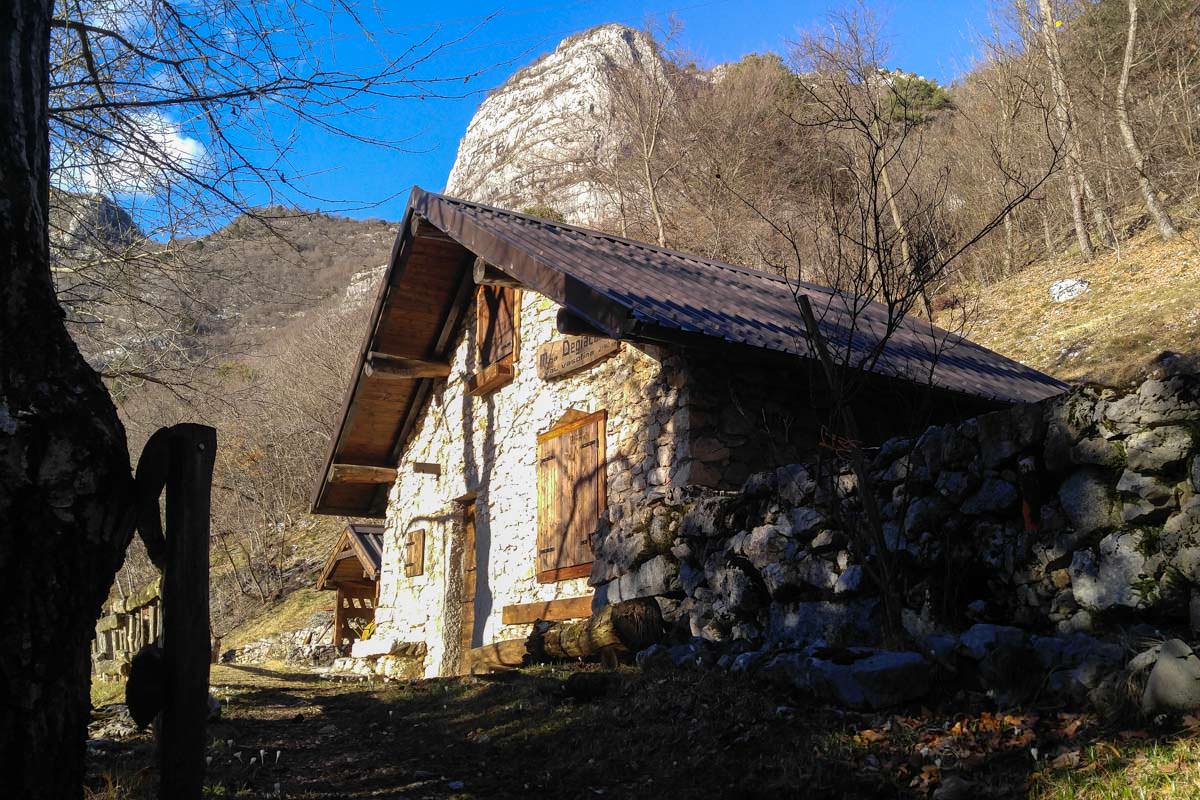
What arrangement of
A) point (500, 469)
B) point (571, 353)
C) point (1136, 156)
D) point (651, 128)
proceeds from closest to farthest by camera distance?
point (571, 353) → point (500, 469) → point (1136, 156) → point (651, 128)

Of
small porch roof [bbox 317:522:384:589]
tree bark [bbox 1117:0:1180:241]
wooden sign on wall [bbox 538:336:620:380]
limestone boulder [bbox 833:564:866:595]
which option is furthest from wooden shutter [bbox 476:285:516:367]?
tree bark [bbox 1117:0:1180:241]

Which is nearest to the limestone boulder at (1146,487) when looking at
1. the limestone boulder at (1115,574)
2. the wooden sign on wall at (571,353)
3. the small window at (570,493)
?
the limestone boulder at (1115,574)

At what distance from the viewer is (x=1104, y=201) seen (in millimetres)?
22281

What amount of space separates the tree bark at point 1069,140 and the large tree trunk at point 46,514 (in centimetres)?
2161

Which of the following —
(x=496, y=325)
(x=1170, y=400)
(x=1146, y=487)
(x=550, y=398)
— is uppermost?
(x=496, y=325)

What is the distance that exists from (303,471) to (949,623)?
945 inches

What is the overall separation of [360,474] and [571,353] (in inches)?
220

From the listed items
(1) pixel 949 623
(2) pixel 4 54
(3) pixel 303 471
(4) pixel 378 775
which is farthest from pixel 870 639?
(3) pixel 303 471

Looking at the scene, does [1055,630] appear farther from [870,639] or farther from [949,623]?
[870,639]

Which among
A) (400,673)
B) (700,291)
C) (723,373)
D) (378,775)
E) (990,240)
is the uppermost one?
(990,240)

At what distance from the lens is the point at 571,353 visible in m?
10.2

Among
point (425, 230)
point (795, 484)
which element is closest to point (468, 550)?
point (425, 230)

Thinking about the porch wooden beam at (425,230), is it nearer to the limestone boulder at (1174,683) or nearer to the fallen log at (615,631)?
the fallen log at (615,631)

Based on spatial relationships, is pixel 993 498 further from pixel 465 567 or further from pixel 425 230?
pixel 465 567
